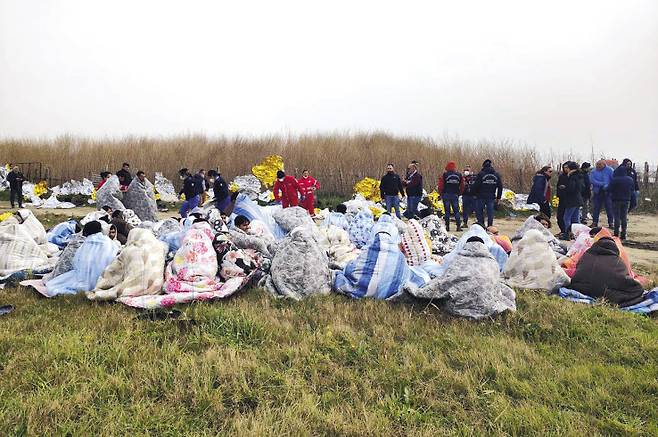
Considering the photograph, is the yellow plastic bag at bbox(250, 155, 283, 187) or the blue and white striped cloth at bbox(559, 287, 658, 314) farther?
the yellow plastic bag at bbox(250, 155, 283, 187)

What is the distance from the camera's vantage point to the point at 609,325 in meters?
4.12

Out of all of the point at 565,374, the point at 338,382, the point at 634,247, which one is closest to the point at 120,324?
the point at 338,382

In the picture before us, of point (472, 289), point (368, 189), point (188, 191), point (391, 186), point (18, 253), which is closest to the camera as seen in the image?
point (472, 289)

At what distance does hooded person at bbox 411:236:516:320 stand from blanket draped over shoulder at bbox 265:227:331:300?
3.68ft

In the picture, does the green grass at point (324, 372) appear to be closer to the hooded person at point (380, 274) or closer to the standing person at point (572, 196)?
the hooded person at point (380, 274)

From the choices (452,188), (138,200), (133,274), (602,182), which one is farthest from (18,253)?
(602,182)

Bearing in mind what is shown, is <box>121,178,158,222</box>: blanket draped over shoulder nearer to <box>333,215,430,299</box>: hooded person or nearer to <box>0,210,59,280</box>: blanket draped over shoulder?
<box>0,210,59,280</box>: blanket draped over shoulder

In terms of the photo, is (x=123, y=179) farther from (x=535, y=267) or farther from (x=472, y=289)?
(x=535, y=267)

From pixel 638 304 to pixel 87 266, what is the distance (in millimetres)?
6184

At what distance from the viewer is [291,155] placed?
20562mm

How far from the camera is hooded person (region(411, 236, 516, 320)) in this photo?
426cm

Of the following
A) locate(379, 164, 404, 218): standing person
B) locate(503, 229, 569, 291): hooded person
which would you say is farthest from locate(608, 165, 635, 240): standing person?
locate(503, 229, 569, 291): hooded person

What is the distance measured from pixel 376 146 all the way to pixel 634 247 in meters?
13.4

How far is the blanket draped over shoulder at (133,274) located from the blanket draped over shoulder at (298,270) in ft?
4.11
